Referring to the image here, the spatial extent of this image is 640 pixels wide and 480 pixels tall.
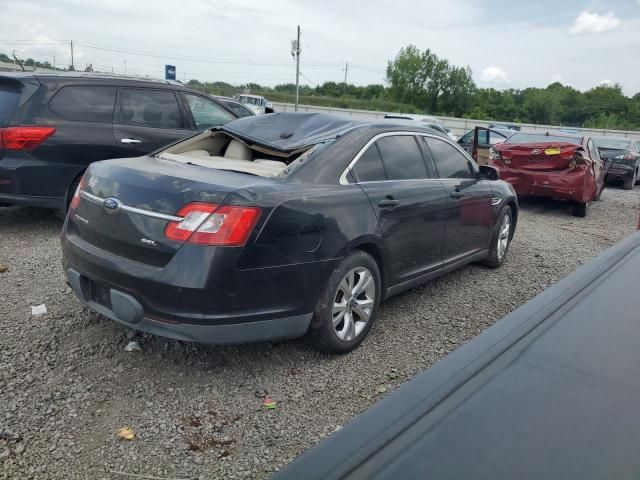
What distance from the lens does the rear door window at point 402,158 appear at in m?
4.02

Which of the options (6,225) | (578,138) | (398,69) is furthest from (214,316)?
(398,69)

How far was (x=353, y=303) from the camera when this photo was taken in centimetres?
355

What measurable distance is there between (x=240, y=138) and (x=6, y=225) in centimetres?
369

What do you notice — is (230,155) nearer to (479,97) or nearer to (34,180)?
(34,180)

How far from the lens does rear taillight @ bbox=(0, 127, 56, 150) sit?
5457 mm

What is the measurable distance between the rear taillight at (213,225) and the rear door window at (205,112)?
167 inches

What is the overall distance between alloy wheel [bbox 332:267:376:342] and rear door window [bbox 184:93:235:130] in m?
4.05

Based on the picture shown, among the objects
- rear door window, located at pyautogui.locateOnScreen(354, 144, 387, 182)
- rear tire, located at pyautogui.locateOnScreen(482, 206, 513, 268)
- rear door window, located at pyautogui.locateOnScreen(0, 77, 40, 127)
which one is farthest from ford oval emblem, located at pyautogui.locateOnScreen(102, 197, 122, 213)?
rear tire, located at pyautogui.locateOnScreen(482, 206, 513, 268)

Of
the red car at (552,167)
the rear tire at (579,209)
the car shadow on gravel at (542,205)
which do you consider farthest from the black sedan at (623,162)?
the rear tire at (579,209)

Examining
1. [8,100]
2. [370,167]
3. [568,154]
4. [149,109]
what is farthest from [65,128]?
[568,154]

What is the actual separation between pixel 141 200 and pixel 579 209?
27.6 feet

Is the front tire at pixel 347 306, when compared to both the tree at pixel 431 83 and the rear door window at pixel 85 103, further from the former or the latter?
the tree at pixel 431 83

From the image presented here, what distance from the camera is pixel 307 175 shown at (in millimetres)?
3371

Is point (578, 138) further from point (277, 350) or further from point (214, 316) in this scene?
point (214, 316)
